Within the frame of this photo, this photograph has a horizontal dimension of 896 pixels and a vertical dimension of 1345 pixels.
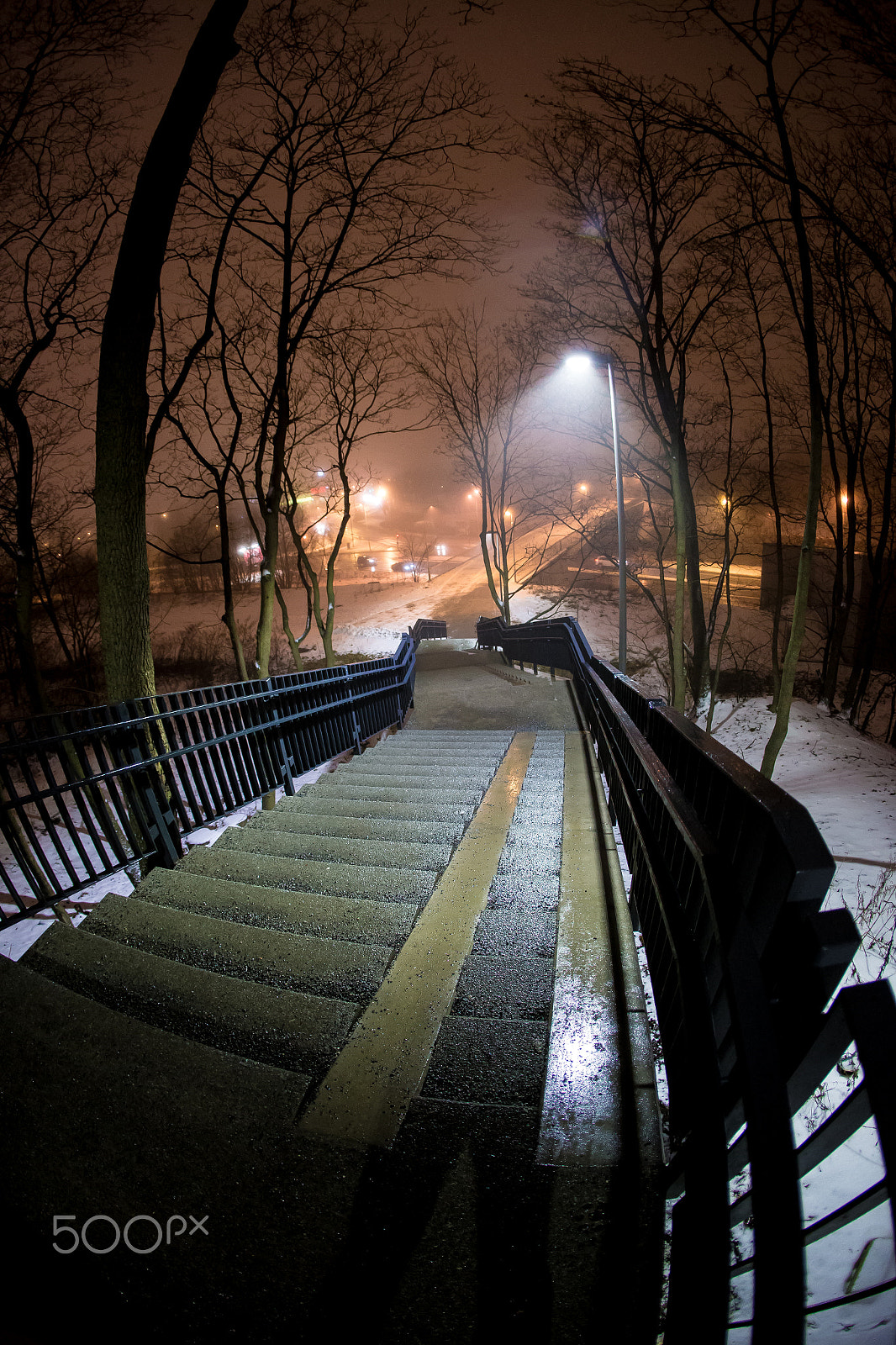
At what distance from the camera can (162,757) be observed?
4211 millimetres

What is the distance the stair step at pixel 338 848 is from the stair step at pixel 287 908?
503 millimetres

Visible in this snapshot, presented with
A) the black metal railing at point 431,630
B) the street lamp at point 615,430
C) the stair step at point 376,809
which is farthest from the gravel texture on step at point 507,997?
the black metal railing at point 431,630

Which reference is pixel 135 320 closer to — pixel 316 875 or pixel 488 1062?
pixel 316 875

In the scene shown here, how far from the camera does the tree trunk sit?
4961 millimetres

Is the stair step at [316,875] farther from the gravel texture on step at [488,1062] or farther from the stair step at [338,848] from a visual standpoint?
the gravel texture on step at [488,1062]

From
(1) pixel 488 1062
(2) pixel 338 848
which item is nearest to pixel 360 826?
(2) pixel 338 848

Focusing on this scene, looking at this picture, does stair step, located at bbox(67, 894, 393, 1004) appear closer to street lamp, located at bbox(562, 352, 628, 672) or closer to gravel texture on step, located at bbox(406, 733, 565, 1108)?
gravel texture on step, located at bbox(406, 733, 565, 1108)

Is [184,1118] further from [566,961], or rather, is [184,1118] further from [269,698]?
[269,698]

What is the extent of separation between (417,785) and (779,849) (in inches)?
191

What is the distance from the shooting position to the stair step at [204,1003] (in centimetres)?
209

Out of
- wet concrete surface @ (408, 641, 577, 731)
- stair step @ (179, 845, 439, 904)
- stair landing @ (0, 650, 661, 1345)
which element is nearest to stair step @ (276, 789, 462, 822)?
stair step @ (179, 845, 439, 904)

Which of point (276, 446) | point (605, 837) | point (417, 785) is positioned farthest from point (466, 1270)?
point (276, 446)

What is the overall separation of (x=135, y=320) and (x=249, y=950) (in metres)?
5.67

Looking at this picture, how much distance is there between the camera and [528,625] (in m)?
17.8
